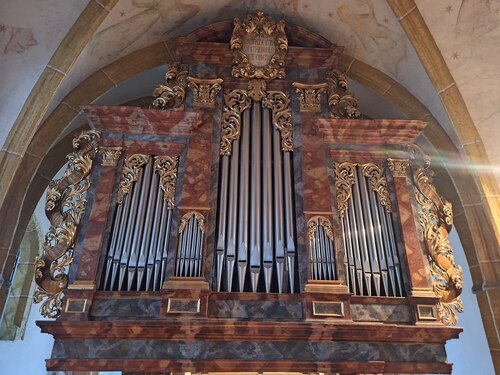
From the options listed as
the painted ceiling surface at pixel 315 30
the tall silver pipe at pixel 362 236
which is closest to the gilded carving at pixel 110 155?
the painted ceiling surface at pixel 315 30

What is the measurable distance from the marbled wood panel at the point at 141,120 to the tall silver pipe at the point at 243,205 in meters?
0.70

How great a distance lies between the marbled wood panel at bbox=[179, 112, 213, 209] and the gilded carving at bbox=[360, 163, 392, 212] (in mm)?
2091

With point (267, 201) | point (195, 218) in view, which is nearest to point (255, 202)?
point (267, 201)

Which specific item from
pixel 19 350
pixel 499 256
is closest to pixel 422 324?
pixel 499 256

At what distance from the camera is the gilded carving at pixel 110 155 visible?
21.2ft

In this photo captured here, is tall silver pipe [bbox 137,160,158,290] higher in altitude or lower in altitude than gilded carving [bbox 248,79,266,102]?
lower

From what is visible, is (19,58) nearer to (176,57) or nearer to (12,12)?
(12,12)

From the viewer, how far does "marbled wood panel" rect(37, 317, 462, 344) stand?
5.20 meters

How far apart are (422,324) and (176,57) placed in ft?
16.9

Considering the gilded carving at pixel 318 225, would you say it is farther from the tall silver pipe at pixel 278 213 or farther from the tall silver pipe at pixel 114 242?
the tall silver pipe at pixel 114 242

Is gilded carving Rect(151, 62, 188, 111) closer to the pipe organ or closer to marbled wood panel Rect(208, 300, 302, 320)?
the pipe organ

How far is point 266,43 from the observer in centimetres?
759

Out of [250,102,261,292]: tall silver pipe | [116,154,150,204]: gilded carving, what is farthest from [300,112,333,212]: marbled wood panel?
[116,154,150,204]: gilded carving

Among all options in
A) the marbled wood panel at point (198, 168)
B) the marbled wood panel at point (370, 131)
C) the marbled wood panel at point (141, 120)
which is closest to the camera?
the marbled wood panel at point (198, 168)
